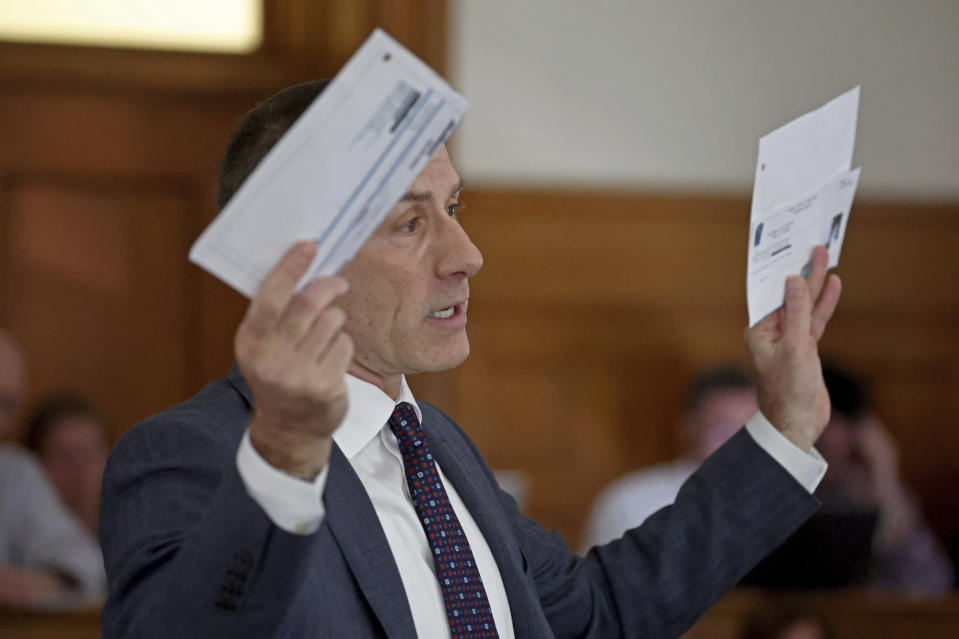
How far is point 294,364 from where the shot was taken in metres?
1.01

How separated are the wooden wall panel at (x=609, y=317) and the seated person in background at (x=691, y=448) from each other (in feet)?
1.25

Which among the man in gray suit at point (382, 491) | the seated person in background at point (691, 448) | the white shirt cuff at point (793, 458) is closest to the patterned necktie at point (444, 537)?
the man in gray suit at point (382, 491)

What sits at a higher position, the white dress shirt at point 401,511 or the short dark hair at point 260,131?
the short dark hair at point 260,131

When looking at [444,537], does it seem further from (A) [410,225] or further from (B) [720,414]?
(B) [720,414]

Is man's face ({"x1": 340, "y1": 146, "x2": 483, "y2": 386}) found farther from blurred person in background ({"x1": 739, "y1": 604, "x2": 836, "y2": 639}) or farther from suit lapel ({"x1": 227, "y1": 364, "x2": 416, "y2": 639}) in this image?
blurred person in background ({"x1": 739, "y1": 604, "x2": 836, "y2": 639})

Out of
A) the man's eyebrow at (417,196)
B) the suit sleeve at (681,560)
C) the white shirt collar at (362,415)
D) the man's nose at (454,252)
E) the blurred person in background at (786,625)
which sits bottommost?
the blurred person in background at (786,625)

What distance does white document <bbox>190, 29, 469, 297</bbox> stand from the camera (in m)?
1.05

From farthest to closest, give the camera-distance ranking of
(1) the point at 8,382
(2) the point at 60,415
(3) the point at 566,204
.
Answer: (3) the point at 566,204 → (2) the point at 60,415 → (1) the point at 8,382

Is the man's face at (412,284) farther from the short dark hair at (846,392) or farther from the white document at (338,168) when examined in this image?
the short dark hair at (846,392)

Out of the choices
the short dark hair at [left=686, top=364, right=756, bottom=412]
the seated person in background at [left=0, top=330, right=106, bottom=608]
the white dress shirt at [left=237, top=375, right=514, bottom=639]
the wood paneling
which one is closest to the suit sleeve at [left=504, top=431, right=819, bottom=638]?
the white dress shirt at [left=237, top=375, right=514, bottom=639]

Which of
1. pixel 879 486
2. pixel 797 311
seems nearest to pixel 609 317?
pixel 879 486

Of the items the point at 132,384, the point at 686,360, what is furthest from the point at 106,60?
the point at 686,360

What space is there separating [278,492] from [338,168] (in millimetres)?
292

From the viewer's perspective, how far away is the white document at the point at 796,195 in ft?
5.17
